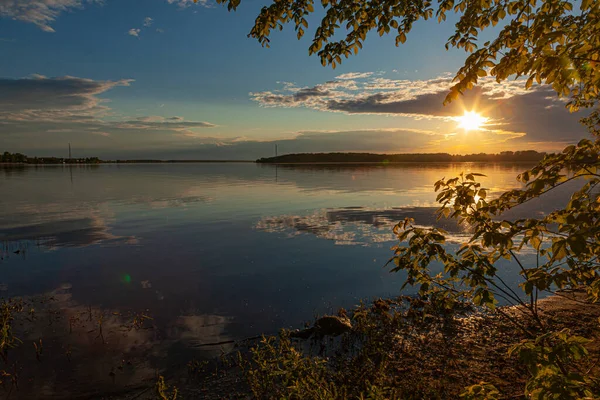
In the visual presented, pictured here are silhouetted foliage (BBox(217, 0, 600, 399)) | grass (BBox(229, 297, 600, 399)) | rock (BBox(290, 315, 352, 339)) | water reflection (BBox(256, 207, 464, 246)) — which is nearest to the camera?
silhouetted foliage (BBox(217, 0, 600, 399))

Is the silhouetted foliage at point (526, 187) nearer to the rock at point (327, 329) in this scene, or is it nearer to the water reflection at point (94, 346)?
the rock at point (327, 329)

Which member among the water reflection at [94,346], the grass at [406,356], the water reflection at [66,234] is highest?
the water reflection at [66,234]

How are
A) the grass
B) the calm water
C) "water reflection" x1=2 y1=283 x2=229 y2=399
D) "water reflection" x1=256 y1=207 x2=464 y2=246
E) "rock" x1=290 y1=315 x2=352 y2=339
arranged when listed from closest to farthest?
the grass, "water reflection" x1=2 y1=283 x2=229 y2=399, "rock" x1=290 y1=315 x2=352 y2=339, the calm water, "water reflection" x1=256 y1=207 x2=464 y2=246

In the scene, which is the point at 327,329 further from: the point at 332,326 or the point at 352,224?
the point at 352,224

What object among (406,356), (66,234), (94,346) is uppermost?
(66,234)

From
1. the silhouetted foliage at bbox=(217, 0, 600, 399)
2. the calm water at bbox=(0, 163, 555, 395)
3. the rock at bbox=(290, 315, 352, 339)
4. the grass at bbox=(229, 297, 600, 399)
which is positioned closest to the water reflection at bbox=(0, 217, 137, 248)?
the calm water at bbox=(0, 163, 555, 395)

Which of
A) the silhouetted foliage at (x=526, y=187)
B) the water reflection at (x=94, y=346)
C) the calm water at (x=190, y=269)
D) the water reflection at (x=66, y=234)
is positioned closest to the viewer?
the silhouetted foliage at (x=526, y=187)

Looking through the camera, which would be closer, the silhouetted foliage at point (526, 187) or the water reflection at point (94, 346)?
the silhouetted foliage at point (526, 187)

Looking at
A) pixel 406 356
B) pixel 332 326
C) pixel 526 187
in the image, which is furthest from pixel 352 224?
pixel 526 187

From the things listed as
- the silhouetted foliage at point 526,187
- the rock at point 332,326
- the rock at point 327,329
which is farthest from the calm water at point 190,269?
the silhouetted foliage at point 526,187

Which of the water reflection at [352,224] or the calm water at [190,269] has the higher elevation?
the water reflection at [352,224]

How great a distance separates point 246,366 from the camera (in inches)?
352

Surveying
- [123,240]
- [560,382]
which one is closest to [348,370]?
[560,382]

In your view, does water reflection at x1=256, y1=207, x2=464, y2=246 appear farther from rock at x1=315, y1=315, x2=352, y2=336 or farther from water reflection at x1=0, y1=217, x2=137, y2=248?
rock at x1=315, y1=315, x2=352, y2=336
